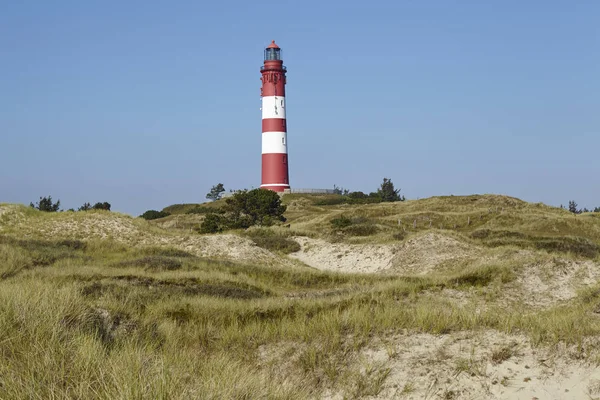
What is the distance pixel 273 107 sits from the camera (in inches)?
3184

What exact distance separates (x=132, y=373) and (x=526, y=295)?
20.4 meters

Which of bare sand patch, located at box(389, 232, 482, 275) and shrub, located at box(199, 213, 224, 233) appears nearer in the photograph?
bare sand patch, located at box(389, 232, 482, 275)

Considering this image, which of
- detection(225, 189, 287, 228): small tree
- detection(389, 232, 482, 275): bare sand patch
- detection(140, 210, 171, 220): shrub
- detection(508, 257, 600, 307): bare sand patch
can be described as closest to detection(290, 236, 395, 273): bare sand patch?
detection(389, 232, 482, 275): bare sand patch

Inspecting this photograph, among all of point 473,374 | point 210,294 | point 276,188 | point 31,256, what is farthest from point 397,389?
point 276,188

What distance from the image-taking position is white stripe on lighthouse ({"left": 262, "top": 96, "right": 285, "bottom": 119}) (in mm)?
80750

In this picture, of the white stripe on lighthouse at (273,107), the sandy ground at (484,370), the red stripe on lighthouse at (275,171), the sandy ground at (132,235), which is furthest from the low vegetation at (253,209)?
the sandy ground at (484,370)

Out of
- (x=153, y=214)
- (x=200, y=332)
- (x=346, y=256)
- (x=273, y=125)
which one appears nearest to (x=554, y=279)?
(x=346, y=256)

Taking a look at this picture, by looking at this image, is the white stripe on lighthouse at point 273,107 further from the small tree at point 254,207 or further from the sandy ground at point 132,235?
the sandy ground at point 132,235

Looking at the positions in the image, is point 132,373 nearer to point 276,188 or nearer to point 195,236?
point 195,236

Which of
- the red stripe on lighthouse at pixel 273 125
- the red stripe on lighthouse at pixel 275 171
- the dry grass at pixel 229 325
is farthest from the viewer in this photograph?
the red stripe on lighthouse at pixel 275 171

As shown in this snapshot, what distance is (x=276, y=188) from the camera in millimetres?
82562

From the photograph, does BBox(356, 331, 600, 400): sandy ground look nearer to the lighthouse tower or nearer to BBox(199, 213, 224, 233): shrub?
BBox(199, 213, 224, 233): shrub

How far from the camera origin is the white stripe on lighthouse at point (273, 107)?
3179 inches

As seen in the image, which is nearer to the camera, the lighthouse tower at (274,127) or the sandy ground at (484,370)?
the sandy ground at (484,370)
